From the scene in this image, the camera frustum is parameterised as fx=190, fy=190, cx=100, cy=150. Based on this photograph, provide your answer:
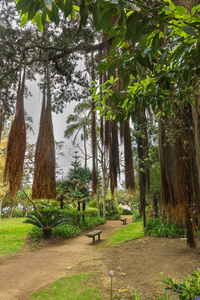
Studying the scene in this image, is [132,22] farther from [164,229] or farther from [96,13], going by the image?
[164,229]

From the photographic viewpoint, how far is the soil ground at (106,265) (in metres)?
2.92

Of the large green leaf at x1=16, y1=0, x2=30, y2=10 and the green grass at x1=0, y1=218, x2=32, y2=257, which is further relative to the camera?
the green grass at x1=0, y1=218, x2=32, y2=257

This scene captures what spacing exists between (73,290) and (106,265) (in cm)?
121

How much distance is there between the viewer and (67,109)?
3.14m

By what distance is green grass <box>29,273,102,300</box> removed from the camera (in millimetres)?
2617

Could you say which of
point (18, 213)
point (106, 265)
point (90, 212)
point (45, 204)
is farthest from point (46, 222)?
point (18, 213)

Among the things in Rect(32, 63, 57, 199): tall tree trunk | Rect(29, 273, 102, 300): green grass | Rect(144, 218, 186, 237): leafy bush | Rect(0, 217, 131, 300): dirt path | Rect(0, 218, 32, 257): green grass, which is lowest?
Rect(0, 217, 131, 300): dirt path

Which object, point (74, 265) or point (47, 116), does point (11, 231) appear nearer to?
point (74, 265)

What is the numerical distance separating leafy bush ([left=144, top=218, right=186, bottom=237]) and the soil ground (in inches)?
11.6

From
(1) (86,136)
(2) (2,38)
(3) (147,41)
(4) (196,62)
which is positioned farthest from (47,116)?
(1) (86,136)

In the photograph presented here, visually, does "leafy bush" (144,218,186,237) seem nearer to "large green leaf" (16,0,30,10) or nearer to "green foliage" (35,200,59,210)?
"green foliage" (35,200,59,210)

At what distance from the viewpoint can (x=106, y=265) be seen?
153 inches

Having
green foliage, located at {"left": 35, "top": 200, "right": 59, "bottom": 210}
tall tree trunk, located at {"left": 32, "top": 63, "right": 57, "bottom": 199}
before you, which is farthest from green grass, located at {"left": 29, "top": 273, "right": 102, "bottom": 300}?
green foliage, located at {"left": 35, "top": 200, "right": 59, "bottom": 210}

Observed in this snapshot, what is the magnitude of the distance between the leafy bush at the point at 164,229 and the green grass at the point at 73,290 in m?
3.18
